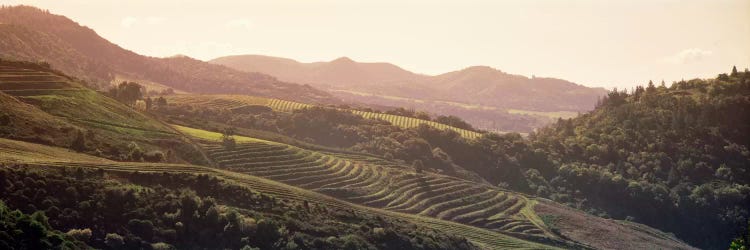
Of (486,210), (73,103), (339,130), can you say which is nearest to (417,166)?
(486,210)

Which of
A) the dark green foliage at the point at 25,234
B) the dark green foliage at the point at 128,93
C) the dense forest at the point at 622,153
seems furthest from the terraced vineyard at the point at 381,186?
the dark green foliage at the point at 25,234

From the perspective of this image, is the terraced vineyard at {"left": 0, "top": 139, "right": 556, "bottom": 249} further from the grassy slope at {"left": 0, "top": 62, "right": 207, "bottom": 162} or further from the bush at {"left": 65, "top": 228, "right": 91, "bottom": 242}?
the bush at {"left": 65, "top": 228, "right": 91, "bottom": 242}

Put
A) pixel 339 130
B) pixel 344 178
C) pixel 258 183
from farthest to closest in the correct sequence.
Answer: pixel 339 130
pixel 344 178
pixel 258 183

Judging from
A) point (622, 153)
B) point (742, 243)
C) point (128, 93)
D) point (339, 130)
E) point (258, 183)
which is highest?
point (128, 93)

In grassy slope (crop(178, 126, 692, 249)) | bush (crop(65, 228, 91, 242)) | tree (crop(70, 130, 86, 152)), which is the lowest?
grassy slope (crop(178, 126, 692, 249))

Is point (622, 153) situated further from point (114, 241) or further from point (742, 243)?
point (114, 241)

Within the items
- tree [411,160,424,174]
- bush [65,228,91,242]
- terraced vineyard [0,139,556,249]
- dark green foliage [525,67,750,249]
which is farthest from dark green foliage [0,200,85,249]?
dark green foliage [525,67,750,249]

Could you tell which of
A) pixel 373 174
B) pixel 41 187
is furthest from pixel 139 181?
pixel 373 174
